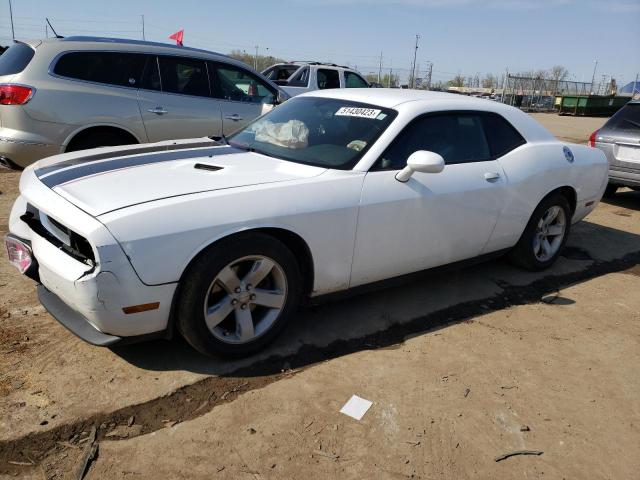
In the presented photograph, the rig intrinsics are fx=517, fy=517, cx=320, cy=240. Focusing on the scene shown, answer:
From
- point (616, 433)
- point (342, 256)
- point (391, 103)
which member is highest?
point (391, 103)

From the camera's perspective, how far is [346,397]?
2.76m

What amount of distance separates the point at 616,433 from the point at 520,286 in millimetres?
1876

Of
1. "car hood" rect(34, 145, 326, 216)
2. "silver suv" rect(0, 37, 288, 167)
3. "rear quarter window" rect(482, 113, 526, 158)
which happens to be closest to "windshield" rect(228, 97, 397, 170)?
"car hood" rect(34, 145, 326, 216)

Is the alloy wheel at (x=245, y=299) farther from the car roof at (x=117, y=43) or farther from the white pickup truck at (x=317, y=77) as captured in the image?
the white pickup truck at (x=317, y=77)

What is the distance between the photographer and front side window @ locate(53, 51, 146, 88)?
5.55 m

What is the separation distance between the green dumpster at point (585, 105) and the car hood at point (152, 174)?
1216 inches

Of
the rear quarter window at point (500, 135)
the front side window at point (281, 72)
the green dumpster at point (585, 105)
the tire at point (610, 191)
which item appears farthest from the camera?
the green dumpster at point (585, 105)

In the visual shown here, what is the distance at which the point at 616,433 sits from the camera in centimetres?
266

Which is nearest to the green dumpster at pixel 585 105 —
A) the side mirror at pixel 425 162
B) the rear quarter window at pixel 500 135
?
the rear quarter window at pixel 500 135

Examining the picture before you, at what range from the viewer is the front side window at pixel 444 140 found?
344 cm

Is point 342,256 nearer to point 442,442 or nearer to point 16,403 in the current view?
point 442,442

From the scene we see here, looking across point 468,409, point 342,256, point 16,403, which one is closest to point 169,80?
point 342,256

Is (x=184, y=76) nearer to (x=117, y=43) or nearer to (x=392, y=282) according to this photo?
(x=117, y=43)

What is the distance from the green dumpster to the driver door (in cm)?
2959
